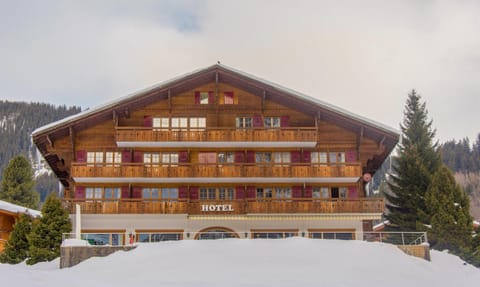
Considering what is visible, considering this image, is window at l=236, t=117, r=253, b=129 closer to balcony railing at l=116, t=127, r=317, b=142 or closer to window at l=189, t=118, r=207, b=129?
balcony railing at l=116, t=127, r=317, b=142

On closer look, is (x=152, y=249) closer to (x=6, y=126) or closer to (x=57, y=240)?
(x=57, y=240)

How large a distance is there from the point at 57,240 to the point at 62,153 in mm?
7230

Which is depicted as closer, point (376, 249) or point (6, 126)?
point (376, 249)

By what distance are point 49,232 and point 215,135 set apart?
37.7ft

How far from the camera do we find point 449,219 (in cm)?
3409

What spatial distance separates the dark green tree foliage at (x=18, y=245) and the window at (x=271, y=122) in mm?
16143

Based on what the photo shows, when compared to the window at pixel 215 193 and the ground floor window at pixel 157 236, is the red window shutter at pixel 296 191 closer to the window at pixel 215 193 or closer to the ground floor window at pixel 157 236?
the window at pixel 215 193

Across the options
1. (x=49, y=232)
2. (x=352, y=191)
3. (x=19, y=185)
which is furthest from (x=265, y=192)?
(x=19, y=185)

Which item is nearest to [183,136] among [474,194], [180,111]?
[180,111]

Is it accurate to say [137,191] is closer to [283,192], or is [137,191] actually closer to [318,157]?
[283,192]

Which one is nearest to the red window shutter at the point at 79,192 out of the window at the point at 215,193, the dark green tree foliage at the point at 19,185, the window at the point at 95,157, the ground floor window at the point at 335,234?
the window at the point at 95,157

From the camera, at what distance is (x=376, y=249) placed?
26.0 metres

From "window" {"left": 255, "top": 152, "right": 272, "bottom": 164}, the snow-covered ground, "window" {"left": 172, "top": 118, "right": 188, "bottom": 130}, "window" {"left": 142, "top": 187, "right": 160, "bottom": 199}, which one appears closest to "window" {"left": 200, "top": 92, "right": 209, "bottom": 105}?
"window" {"left": 172, "top": 118, "right": 188, "bottom": 130}

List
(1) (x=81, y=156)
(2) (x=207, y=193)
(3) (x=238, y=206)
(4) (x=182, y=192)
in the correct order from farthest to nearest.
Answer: (1) (x=81, y=156), (2) (x=207, y=193), (4) (x=182, y=192), (3) (x=238, y=206)
